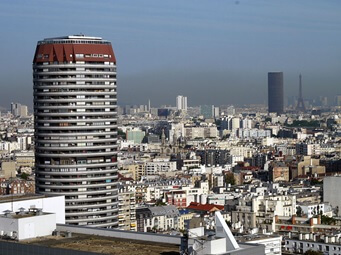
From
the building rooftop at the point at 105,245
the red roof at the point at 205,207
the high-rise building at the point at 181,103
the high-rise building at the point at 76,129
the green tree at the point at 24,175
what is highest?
the high-rise building at the point at 181,103

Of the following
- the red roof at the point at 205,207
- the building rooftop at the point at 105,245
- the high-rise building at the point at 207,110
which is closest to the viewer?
the building rooftop at the point at 105,245

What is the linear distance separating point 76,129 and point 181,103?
518ft

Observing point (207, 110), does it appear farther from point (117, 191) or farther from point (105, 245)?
point (105, 245)

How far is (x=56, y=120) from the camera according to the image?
31.4 m

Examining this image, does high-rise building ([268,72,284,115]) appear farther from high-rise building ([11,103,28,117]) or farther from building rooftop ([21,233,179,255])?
building rooftop ([21,233,179,255])

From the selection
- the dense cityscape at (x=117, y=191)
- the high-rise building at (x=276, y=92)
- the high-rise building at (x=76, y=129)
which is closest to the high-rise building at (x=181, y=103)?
the high-rise building at (x=276, y=92)

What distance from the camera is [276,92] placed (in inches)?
6752

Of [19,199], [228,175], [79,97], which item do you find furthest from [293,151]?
[19,199]

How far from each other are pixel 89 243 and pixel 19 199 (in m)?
3.27

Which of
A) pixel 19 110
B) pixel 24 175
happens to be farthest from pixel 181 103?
pixel 24 175

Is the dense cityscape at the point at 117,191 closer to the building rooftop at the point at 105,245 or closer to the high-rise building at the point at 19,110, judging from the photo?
the building rooftop at the point at 105,245

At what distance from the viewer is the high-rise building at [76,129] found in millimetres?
31250

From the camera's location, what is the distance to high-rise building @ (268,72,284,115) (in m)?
172

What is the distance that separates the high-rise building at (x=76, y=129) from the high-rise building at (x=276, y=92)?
141 m
